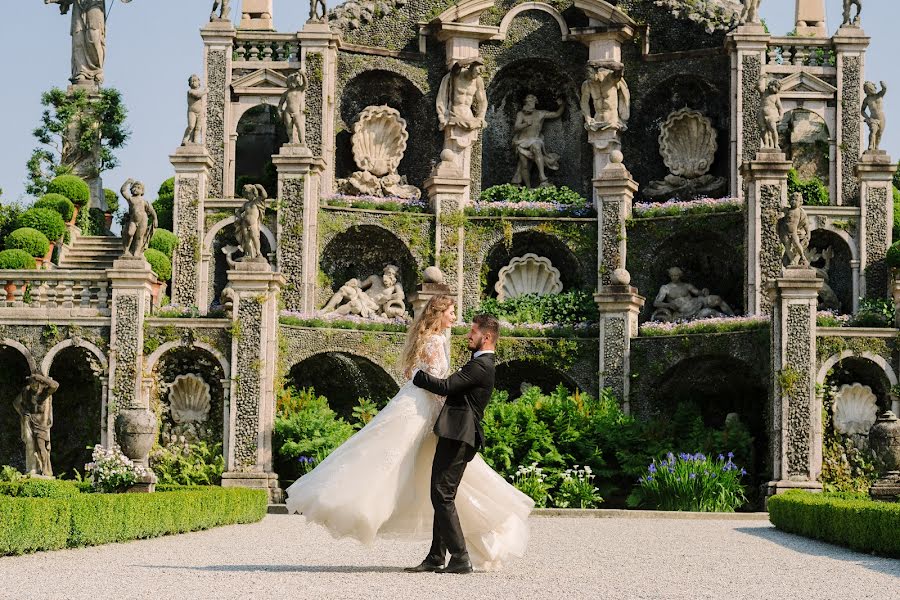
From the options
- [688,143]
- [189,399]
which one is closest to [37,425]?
[189,399]

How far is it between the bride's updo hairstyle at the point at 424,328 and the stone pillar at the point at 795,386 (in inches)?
659

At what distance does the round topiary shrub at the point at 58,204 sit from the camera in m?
33.6

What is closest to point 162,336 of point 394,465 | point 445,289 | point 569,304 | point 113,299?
point 113,299

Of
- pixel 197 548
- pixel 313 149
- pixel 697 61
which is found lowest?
pixel 197 548

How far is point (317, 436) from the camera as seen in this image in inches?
1150

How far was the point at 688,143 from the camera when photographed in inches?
1479

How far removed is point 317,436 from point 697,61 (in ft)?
49.2

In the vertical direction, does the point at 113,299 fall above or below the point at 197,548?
above

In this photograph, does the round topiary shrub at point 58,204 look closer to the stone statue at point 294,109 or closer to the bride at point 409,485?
the stone statue at point 294,109

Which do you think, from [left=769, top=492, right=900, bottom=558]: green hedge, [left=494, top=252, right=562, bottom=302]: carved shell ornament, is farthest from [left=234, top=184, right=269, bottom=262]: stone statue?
[left=769, top=492, right=900, bottom=558]: green hedge

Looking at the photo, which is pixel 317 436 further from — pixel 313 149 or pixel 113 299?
pixel 313 149

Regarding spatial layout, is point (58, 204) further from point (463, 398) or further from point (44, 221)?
point (463, 398)

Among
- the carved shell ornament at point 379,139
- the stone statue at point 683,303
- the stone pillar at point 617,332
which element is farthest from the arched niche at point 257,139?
the stone statue at point 683,303

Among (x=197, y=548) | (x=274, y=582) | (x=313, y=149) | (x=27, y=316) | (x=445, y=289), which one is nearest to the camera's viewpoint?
(x=274, y=582)
